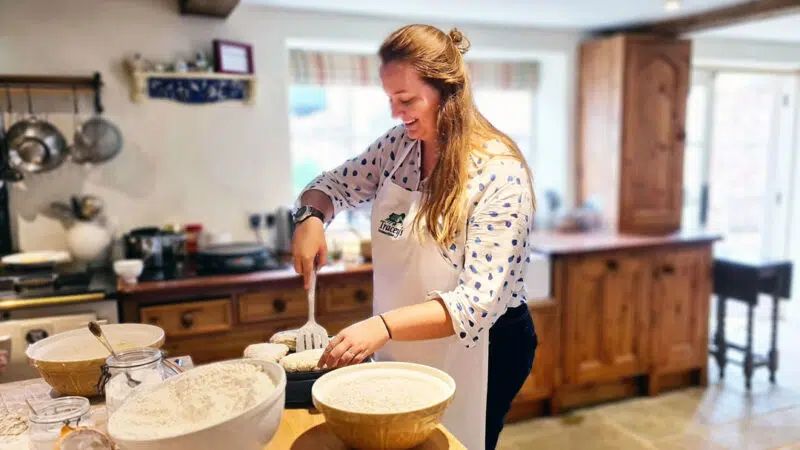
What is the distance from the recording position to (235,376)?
96cm

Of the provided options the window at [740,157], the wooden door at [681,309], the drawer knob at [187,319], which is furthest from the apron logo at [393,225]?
the window at [740,157]

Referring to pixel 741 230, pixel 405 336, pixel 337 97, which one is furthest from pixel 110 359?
pixel 741 230

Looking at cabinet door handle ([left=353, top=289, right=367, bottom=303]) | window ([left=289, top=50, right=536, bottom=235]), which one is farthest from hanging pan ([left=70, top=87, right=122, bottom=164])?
cabinet door handle ([left=353, top=289, right=367, bottom=303])

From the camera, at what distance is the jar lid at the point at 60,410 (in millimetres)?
963

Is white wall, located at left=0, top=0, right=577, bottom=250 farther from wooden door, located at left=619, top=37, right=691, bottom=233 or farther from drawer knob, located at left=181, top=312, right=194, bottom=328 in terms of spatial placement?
wooden door, located at left=619, top=37, right=691, bottom=233

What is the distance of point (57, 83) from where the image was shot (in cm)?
263

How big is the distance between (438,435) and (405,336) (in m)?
0.18

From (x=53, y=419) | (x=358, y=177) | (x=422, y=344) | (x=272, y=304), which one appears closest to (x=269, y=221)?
(x=272, y=304)

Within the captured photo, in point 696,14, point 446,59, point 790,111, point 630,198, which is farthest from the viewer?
point 790,111

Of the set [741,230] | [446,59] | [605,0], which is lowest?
[741,230]

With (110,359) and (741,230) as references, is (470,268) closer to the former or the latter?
(110,359)

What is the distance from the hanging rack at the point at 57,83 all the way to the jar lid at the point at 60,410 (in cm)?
202

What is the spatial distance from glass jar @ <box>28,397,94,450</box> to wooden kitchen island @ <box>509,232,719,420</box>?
2.28m

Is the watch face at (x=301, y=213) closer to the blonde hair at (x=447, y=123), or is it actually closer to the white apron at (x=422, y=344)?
the white apron at (x=422, y=344)
